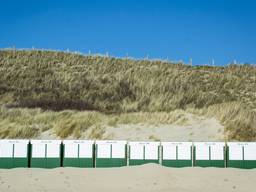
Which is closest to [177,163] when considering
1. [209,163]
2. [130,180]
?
[209,163]

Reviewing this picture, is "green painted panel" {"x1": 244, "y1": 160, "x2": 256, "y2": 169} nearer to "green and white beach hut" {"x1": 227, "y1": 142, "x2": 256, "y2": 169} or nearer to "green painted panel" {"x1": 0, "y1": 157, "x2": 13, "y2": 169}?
"green and white beach hut" {"x1": 227, "y1": 142, "x2": 256, "y2": 169}

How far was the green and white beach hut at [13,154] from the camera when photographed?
21172 mm

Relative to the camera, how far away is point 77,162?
843 inches

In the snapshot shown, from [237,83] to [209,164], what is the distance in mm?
26917

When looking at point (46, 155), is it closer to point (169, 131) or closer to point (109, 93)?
point (169, 131)

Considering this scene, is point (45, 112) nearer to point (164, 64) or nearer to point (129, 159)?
point (129, 159)

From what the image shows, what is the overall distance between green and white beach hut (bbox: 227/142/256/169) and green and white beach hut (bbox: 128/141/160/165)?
9.82 ft

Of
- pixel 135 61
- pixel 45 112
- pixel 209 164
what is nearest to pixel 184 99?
pixel 45 112

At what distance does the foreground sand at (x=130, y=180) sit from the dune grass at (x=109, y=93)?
9400 mm

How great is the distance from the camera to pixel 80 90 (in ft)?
152

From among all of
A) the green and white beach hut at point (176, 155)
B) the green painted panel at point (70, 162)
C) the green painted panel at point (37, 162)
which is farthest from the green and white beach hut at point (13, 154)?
the green and white beach hut at point (176, 155)

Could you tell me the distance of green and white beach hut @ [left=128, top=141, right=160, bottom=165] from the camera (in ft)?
70.4

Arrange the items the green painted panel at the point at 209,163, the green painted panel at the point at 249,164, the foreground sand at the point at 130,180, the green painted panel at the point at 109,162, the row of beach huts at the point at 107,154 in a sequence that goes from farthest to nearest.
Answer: the green painted panel at the point at 249,164 → the green painted panel at the point at 209,163 → the green painted panel at the point at 109,162 → the row of beach huts at the point at 107,154 → the foreground sand at the point at 130,180

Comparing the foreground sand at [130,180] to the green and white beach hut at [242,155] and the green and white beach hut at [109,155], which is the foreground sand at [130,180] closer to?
the green and white beach hut at [109,155]
